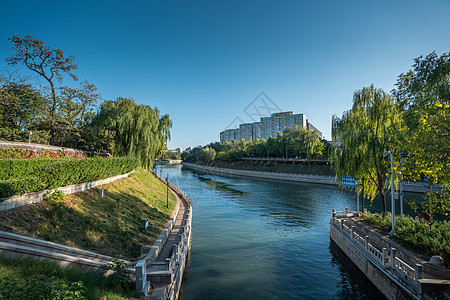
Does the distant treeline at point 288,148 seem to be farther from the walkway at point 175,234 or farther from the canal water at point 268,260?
the walkway at point 175,234

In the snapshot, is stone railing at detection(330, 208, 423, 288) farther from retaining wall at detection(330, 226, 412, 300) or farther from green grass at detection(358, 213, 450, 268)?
green grass at detection(358, 213, 450, 268)

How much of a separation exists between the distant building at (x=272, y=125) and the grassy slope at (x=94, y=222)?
10863 centimetres

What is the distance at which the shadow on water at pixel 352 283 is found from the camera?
1032 centimetres

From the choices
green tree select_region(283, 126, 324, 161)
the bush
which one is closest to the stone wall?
green tree select_region(283, 126, 324, 161)

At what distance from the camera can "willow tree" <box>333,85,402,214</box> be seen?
1533 cm

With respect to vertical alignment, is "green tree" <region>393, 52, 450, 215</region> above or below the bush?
above

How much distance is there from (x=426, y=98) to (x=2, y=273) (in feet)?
59.4

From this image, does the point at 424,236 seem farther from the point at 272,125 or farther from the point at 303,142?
the point at 272,125

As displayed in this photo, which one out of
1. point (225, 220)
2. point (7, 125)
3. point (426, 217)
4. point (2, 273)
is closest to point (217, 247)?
point (225, 220)

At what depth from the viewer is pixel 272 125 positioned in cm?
14388

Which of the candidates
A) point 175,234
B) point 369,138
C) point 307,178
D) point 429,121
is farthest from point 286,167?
point 429,121

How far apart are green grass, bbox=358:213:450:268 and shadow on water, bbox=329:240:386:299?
2.72 m

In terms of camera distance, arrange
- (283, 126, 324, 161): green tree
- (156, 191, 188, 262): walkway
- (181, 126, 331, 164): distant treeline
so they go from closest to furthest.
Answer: (156, 191, 188, 262): walkway < (283, 126, 324, 161): green tree < (181, 126, 331, 164): distant treeline

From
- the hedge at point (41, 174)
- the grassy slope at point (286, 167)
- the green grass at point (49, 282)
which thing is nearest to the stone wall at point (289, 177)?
the grassy slope at point (286, 167)
